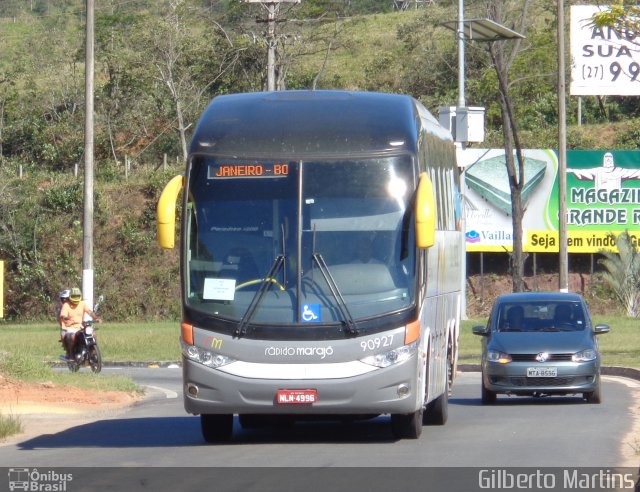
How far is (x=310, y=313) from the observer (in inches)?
506

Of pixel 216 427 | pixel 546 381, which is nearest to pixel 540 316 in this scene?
pixel 546 381

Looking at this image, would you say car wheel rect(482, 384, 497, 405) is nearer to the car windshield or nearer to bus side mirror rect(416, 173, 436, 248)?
the car windshield

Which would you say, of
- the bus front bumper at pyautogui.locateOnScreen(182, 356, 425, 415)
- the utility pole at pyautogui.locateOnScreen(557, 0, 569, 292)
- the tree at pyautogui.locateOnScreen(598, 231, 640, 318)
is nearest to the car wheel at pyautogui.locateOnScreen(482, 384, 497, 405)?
the bus front bumper at pyautogui.locateOnScreen(182, 356, 425, 415)

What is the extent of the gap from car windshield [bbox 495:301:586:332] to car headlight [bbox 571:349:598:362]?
34.7 inches

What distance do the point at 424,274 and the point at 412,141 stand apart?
1.41 meters

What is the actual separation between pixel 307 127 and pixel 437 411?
4.35m

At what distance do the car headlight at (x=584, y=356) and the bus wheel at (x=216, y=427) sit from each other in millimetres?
6684

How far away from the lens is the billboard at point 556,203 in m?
43.9

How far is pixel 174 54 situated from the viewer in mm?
51719

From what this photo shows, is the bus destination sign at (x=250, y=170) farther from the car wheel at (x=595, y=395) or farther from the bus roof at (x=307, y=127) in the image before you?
the car wheel at (x=595, y=395)

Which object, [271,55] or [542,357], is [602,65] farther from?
[542,357]

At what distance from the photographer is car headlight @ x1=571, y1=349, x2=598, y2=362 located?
18812 mm

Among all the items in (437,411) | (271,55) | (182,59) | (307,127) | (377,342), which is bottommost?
(437,411)

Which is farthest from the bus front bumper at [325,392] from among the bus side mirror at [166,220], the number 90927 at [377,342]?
the bus side mirror at [166,220]
